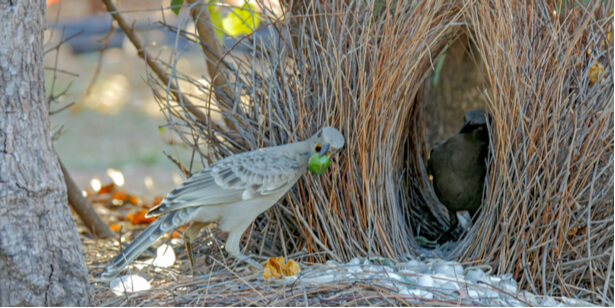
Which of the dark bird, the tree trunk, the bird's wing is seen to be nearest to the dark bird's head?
the dark bird

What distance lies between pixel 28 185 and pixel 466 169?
6.69 feet

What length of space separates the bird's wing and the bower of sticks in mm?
198

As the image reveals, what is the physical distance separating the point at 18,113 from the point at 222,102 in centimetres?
113

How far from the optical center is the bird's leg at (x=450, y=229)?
11.9ft

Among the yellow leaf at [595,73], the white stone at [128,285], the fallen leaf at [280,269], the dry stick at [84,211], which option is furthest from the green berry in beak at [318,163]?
the dry stick at [84,211]

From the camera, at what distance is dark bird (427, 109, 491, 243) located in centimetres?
362

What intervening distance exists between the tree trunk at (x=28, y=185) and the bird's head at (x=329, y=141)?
96cm

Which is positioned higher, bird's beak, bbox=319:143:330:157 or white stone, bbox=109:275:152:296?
bird's beak, bbox=319:143:330:157

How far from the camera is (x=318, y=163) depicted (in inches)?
113

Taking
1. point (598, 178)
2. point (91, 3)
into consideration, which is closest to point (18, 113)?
point (598, 178)

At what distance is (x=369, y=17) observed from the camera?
10.0ft

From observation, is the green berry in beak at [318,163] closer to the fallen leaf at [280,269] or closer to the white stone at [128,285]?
the fallen leaf at [280,269]

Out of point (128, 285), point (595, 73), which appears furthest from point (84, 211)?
point (595, 73)

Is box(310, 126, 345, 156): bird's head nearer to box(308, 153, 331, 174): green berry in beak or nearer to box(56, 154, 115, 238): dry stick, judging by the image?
box(308, 153, 331, 174): green berry in beak
